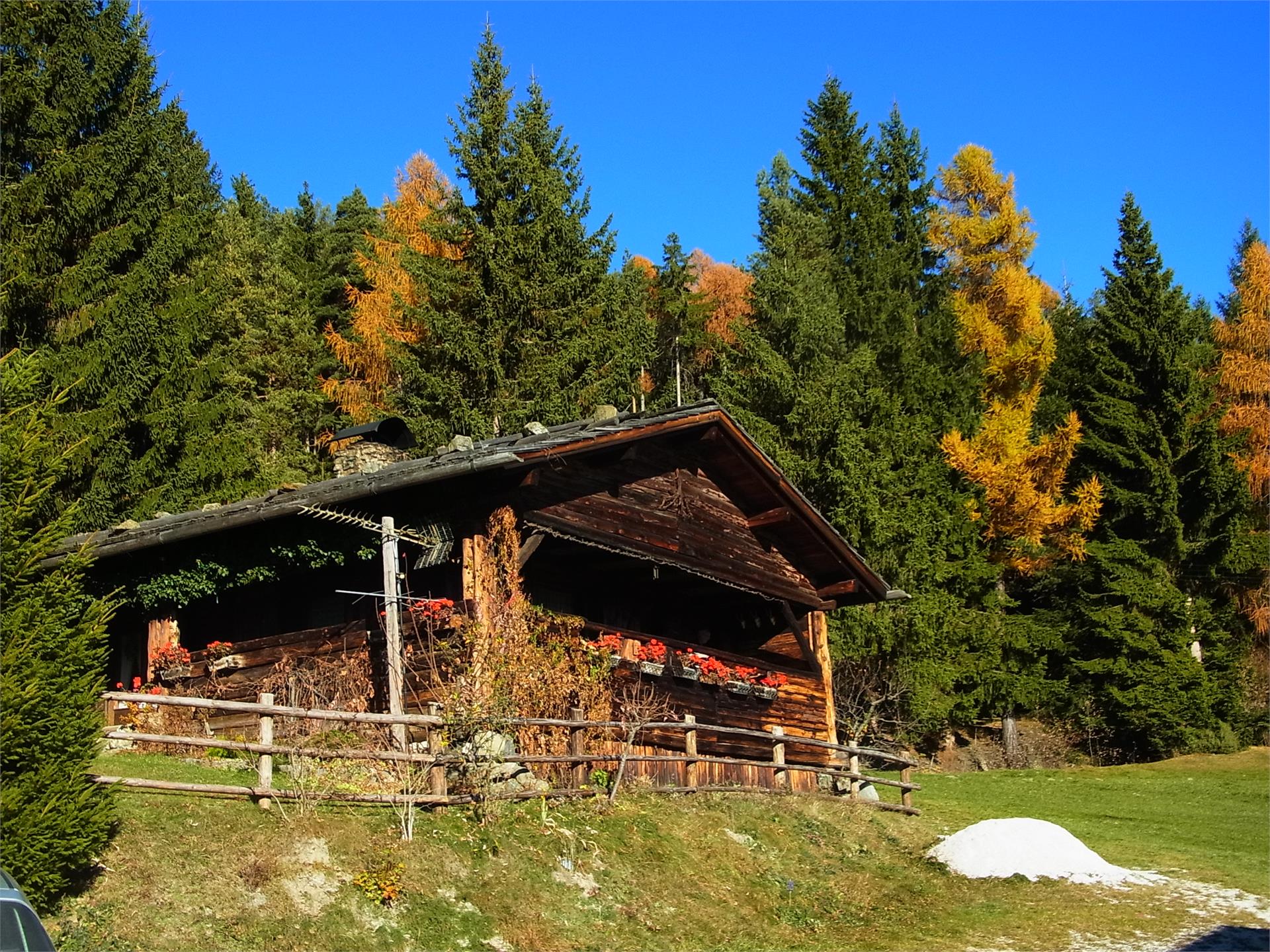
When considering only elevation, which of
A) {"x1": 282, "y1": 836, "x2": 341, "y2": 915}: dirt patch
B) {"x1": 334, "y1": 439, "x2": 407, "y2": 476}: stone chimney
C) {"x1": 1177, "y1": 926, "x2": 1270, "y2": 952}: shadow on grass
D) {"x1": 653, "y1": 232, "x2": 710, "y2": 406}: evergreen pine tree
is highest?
{"x1": 653, "y1": 232, "x2": 710, "y2": 406}: evergreen pine tree

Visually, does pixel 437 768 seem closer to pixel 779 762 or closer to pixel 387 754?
pixel 387 754

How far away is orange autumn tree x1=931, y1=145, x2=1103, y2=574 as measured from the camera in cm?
3638

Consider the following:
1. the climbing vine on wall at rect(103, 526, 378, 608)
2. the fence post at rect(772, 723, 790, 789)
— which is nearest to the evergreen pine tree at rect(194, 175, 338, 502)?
the climbing vine on wall at rect(103, 526, 378, 608)

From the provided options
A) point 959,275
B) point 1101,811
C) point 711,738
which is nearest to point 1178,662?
point 1101,811

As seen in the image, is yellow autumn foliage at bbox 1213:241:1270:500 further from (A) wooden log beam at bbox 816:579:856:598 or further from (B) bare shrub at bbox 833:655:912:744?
(A) wooden log beam at bbox 816:579:856:598

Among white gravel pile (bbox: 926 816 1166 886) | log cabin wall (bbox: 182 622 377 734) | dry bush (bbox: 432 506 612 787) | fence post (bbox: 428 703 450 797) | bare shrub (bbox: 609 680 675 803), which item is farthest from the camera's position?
log cabin wall (bbox: 182 622 377 734)

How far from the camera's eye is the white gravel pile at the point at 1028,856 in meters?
16.1

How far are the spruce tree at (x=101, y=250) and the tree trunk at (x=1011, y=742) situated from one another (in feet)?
68.1

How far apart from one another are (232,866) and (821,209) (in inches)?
1677

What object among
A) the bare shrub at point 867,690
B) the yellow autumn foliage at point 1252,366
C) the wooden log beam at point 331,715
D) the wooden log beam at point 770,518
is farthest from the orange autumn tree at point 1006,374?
the wooden log beam at point 331,715

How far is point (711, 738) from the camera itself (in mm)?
19109

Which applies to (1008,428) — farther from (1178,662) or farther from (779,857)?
(779,857)

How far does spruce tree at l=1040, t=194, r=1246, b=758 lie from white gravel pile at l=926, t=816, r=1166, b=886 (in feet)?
59.7

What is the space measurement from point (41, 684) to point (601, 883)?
560cm
